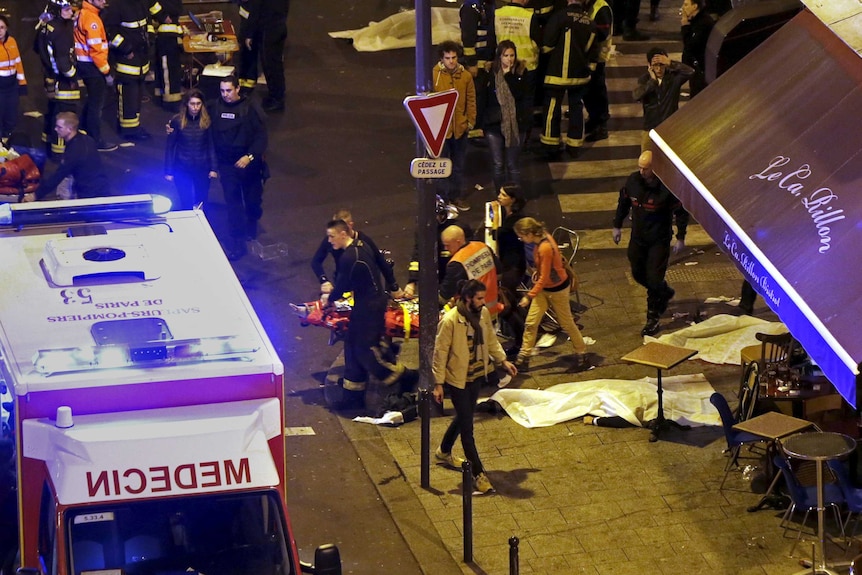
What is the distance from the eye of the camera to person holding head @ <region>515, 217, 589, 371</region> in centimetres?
1444

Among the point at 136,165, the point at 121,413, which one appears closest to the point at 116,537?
the point at 121,413

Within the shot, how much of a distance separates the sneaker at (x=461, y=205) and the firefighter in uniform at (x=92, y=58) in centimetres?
500

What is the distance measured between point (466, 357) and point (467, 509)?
5.02 ft

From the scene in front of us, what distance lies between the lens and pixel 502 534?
1205cm

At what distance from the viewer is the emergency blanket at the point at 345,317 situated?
14172mm

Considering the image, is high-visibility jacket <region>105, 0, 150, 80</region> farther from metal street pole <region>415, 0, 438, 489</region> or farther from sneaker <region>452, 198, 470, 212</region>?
metal street pole <region>415, 0, 438, 489</region>

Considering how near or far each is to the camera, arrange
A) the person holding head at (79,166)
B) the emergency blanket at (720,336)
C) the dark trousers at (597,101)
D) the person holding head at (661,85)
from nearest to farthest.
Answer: the emergency blanket at (720,336)
the person holding head at (79,166)
the person holding head at (661,85)
the dark trousers at (597,101)

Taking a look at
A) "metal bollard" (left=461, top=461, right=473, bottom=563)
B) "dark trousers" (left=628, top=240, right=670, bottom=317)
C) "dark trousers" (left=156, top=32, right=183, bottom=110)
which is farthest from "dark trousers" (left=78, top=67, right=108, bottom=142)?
"metal bollard" (left=461, top=461, right=473, bottom=563)

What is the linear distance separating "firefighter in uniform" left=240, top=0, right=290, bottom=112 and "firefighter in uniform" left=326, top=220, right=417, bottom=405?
304 inches

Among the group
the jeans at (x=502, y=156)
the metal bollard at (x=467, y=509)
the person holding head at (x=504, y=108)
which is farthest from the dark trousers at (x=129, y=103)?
the metal bollard at (x=467, y=509)

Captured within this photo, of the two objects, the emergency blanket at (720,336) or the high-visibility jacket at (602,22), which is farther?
the high-visibility jacket at (602,22)

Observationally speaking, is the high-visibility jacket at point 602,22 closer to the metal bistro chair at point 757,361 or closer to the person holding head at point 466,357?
the metal bistro chair at point 757,361

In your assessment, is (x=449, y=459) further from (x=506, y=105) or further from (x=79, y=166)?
(x=506, y=105)

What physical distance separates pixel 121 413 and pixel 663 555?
15.9ft
